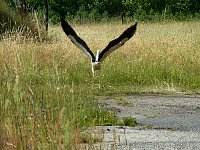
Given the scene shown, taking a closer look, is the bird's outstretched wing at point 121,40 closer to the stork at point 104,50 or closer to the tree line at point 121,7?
the stork at point 104,50

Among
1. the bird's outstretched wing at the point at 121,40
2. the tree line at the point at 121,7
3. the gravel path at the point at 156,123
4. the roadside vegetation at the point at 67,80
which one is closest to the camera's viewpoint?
the roadside vegetation at the point at 67,80

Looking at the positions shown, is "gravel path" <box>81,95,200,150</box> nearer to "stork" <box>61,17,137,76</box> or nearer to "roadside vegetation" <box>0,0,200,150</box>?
"roadside vegetation" <box>0,0,200,150</box>

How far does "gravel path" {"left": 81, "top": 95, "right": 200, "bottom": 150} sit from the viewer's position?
5512mm

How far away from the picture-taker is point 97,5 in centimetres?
5150

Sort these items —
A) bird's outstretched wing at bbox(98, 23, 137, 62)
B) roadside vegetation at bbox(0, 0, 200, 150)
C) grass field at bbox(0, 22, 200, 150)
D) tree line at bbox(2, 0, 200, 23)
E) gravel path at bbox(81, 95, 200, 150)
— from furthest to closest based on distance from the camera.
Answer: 1. tree line at bbox(2, 0, 200, 23)
2. bird's outstretched wing at bbox(98, 23, 137, 62)
3. grass field at bbox(0, 22, 200, 150)
4. gravel path at bbox(81, 95, 200, 150)
5. roadside vegetation at bbox(0, 0, 200, 150)

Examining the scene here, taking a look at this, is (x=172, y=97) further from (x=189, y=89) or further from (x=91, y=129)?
(x=91, y=129)

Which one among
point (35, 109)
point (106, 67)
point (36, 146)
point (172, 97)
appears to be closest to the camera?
point (36, 146)

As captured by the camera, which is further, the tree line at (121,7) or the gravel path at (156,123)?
the tree line at (121,7)

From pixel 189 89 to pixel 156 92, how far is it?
2.38ft

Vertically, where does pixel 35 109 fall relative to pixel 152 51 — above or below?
above

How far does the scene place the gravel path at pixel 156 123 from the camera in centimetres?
551

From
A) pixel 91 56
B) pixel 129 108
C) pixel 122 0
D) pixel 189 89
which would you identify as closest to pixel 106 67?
pixel 91 56

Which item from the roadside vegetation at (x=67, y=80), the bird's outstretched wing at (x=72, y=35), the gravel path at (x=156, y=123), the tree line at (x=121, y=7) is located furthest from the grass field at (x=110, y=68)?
the tree line at (x=121, y=7)

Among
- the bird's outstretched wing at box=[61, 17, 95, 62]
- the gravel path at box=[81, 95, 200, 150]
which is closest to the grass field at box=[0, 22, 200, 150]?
the gravel path at box=[81, 95, 200, 150]
